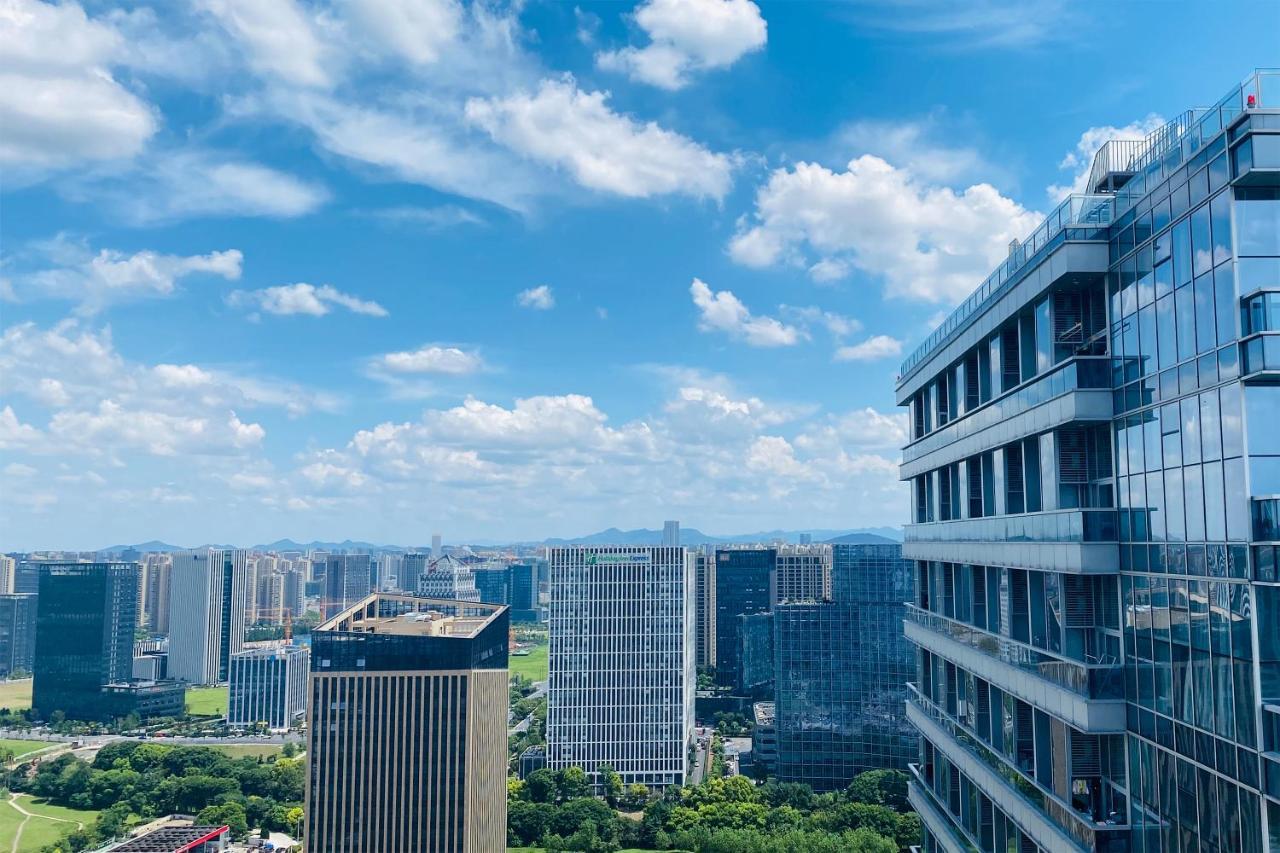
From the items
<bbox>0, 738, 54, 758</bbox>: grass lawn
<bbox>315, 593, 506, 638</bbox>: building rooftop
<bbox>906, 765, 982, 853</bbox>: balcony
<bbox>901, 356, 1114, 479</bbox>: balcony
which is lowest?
<bbox>0, 738, 54, 758</bbox>: grass lawn

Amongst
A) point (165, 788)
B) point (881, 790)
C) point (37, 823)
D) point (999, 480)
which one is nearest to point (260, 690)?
point (37, 823)

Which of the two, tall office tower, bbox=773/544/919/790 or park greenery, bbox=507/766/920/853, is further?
tall office tower, bbox=773/544/919/790

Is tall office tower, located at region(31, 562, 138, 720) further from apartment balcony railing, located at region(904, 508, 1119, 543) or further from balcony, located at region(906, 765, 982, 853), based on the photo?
apartment balcony railing, located at region(904, 508, 1119, 543)

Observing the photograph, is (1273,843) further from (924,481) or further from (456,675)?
(456,675)

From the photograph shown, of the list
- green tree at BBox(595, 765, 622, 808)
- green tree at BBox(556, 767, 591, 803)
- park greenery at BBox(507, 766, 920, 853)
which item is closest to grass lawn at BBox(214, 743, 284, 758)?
green tree at BBox(556, 767, 591, 803)

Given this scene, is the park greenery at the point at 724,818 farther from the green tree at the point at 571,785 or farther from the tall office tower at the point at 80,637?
the tall office tower at the point at 80,637

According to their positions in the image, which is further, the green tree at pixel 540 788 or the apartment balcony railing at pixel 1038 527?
the green tree at pixel 540 788

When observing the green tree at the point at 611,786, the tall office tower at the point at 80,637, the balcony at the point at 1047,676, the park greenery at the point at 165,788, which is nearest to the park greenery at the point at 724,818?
the green tree at the point at 611,786
